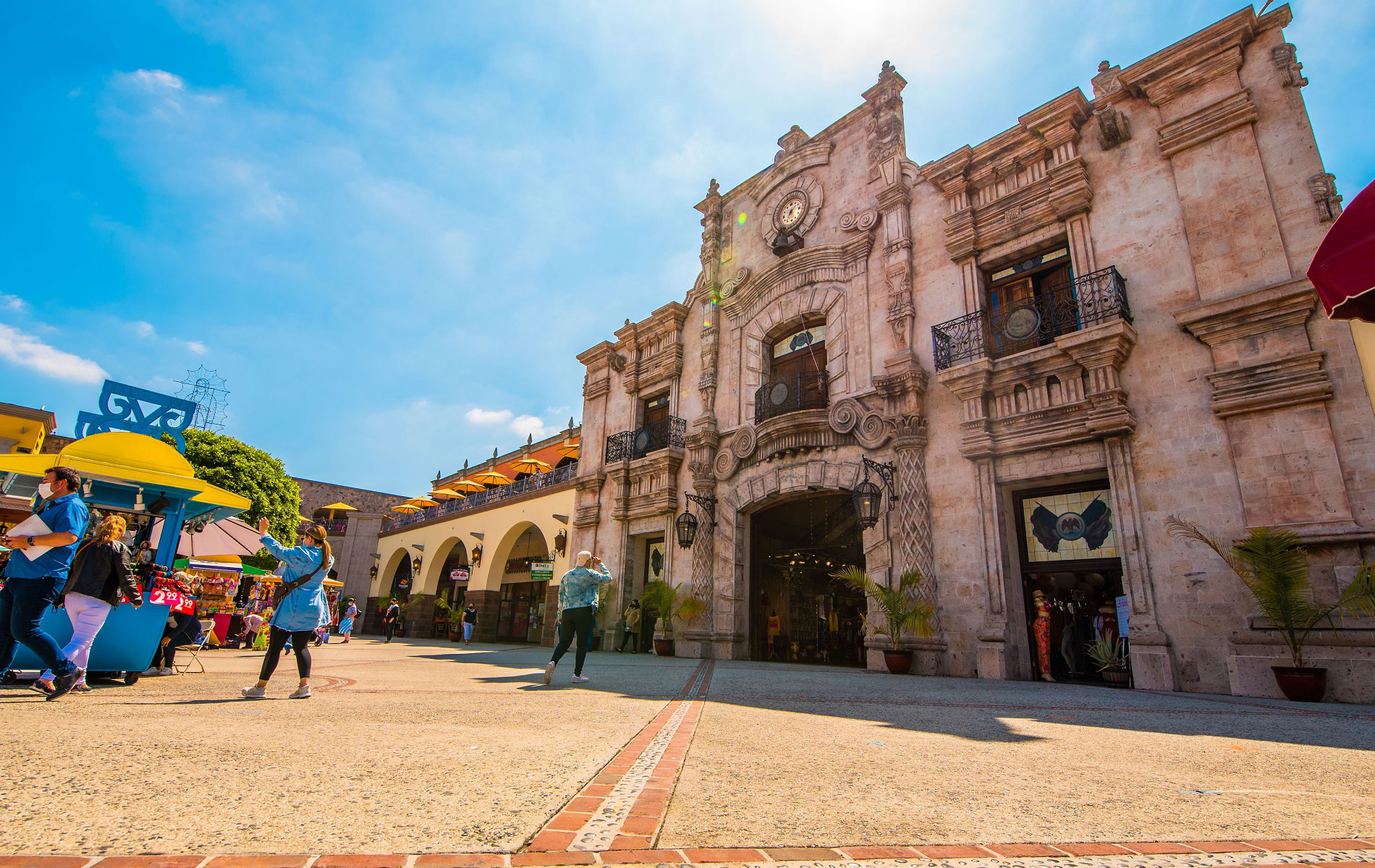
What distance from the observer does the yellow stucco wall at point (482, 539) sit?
1983 centimetres

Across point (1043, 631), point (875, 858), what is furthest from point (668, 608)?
point (875, 858)

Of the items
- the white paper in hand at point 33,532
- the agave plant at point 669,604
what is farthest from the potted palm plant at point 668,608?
the white paper in hand at point 33,532

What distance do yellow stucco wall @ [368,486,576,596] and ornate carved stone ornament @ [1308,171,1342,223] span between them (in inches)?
654

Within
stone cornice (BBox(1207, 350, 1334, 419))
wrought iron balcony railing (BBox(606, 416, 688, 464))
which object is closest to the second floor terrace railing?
wrought iron balcony railing (BBox(606, 416, 688, 464))

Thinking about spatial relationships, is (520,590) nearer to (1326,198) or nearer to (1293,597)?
(1293,597)

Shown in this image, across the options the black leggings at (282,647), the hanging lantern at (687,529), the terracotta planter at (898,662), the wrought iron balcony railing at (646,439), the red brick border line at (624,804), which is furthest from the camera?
the wrought iron balcony railing at (646,439)

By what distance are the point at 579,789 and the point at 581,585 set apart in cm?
485

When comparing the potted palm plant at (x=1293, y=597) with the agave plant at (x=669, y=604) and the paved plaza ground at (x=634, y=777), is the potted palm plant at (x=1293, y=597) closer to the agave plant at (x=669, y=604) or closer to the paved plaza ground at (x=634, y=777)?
the paved plaza ground at (x=634, y=777)

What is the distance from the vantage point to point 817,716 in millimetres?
4848

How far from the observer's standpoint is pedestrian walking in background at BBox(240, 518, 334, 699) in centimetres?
520

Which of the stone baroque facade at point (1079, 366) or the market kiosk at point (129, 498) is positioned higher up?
the stone baroque facade at point (1079, 366)

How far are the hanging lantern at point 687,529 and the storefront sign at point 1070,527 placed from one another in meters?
6.78

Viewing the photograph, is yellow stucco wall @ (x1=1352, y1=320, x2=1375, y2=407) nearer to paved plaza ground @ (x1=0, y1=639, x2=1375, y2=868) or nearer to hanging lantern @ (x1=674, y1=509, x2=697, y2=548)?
paved plaza ground @ (x1=0, y1=639, x2=1375, y2=868)

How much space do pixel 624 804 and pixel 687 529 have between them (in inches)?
498
